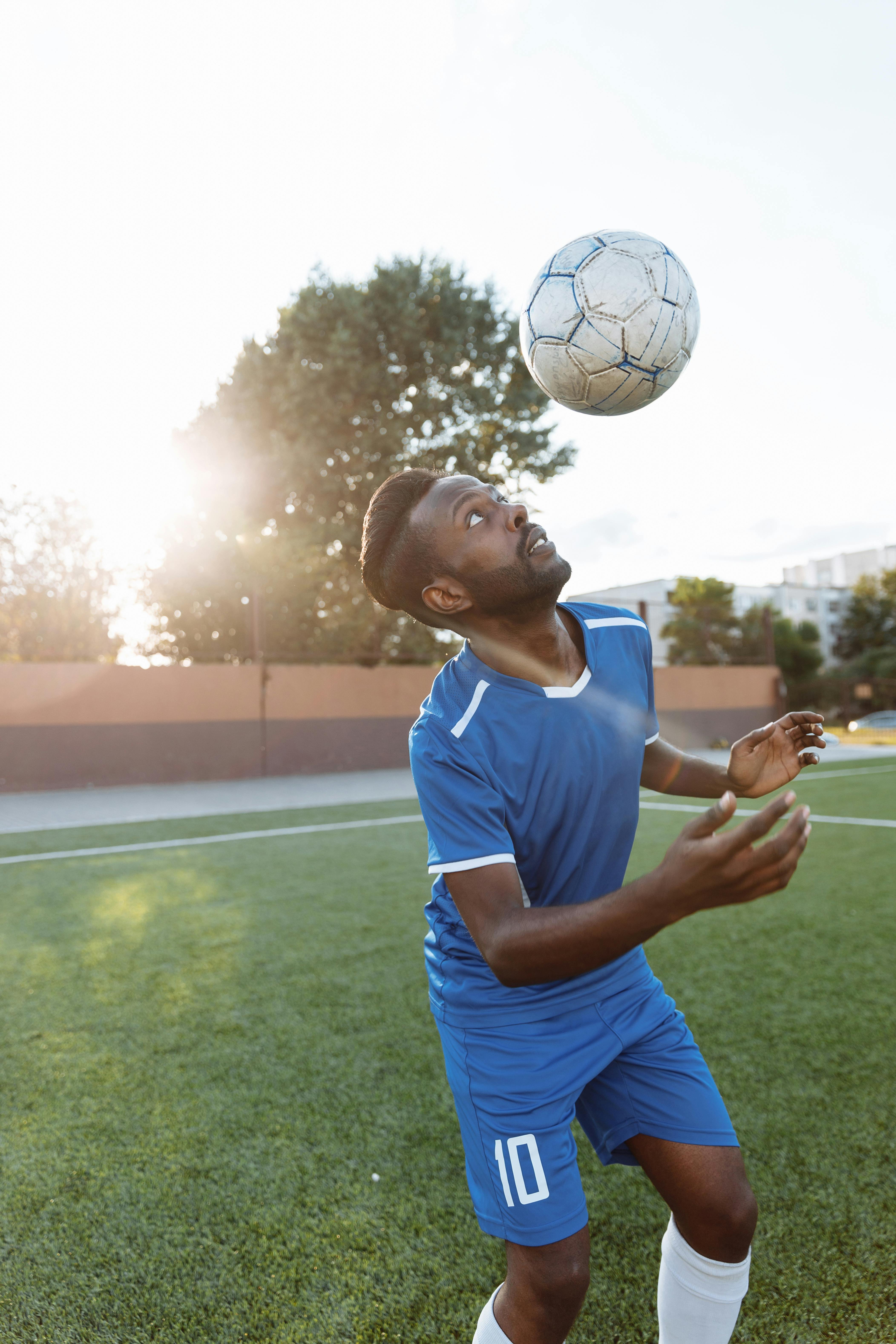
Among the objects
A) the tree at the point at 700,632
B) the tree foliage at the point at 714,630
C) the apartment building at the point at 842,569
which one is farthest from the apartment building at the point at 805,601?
the tree at the point at 700,632

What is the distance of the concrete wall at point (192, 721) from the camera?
1478cm

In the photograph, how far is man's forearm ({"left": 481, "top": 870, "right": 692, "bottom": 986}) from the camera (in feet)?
3.90

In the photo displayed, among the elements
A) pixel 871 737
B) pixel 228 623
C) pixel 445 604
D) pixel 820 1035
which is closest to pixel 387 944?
pixel 820 1035

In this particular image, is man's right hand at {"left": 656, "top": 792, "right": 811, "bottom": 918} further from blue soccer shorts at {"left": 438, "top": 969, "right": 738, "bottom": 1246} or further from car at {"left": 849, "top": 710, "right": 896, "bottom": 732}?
car at {"left": 849, "top": 710, "right": 896, "bottom": 732}

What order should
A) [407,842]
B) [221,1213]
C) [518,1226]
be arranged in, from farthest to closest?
[407,842], [221,1213], [518,1226]

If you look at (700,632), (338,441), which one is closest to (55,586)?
(338,441)

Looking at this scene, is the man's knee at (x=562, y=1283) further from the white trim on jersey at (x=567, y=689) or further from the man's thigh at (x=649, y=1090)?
the white trim on jersey at (x=567, y=689)

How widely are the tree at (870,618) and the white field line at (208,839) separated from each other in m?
55.8

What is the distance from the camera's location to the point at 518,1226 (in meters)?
1.56

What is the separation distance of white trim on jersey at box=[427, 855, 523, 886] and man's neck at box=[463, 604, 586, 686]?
0.38 m

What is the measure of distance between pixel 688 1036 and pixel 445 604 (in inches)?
41.5

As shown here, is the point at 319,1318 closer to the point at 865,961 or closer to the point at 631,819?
the point at 631,819

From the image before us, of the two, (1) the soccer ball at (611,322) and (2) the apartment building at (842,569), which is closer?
(1) the soccer ball at (611,322)

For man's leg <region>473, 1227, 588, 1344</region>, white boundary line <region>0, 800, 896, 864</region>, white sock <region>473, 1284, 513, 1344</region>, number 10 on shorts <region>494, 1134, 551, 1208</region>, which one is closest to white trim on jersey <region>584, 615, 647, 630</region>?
number 10 on shorts <region>494, 1134, 551, 1208</region>
